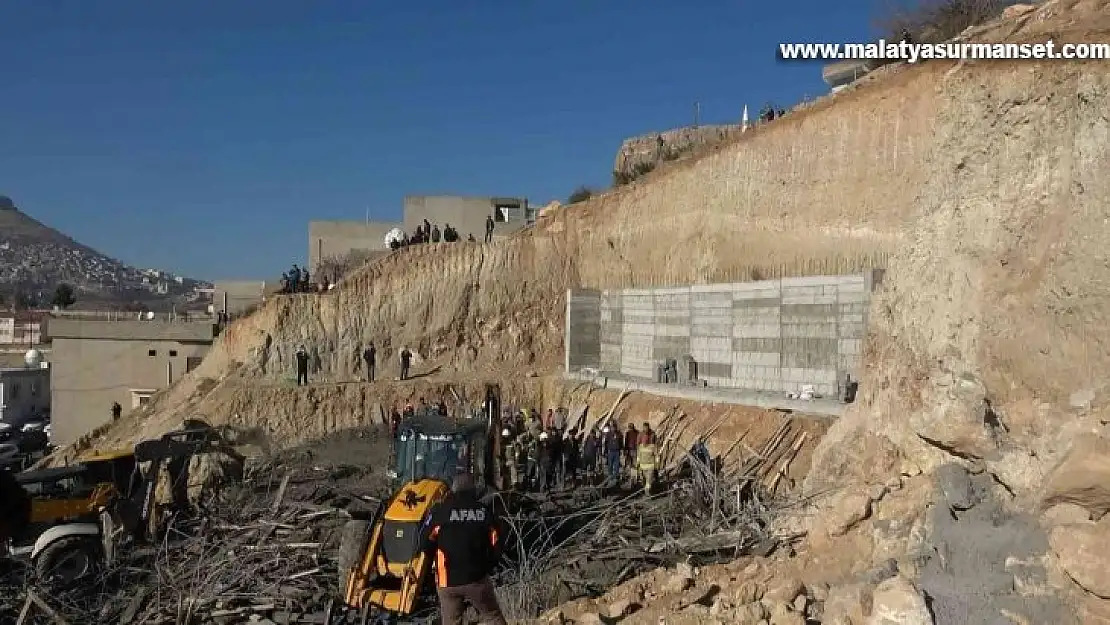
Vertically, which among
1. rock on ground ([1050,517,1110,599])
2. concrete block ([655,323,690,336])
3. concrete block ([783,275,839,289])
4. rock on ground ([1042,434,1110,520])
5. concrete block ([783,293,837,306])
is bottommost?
rock on ground ([1050,517,1110,599])

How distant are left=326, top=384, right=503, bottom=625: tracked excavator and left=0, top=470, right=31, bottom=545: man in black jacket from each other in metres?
5.10

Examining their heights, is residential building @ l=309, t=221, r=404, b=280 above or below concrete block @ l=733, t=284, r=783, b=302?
above

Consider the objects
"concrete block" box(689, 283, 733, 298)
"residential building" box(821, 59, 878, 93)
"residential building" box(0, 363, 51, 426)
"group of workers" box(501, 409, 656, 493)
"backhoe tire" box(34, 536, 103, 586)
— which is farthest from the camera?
"residential building" box(0, 363, 51, 426)

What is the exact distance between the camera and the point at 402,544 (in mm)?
7770

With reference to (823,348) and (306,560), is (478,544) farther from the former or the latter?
(823,348)

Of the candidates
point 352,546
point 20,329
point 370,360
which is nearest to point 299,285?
point 370,360

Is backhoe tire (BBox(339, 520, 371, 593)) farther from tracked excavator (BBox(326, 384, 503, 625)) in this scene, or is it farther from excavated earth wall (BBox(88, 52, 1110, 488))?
excavated earth wall (BBox(88, 52, 1110, 488))

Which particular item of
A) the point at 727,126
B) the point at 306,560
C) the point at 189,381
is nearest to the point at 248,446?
the point at 189,381

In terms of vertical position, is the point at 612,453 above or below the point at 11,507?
above

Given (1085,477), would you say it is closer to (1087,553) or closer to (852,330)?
(1087,553)

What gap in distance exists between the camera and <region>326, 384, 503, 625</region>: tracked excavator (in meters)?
7.59

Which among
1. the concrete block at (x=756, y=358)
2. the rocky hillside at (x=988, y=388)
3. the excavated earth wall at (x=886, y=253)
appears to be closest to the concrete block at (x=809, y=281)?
the concrete block at (x=756, y=358)

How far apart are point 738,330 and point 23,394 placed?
33.6 m

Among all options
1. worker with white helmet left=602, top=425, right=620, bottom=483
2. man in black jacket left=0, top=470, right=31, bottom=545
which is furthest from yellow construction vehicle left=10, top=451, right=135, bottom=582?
worker with white helmet left=602, top=425, right=620, bottom=483
